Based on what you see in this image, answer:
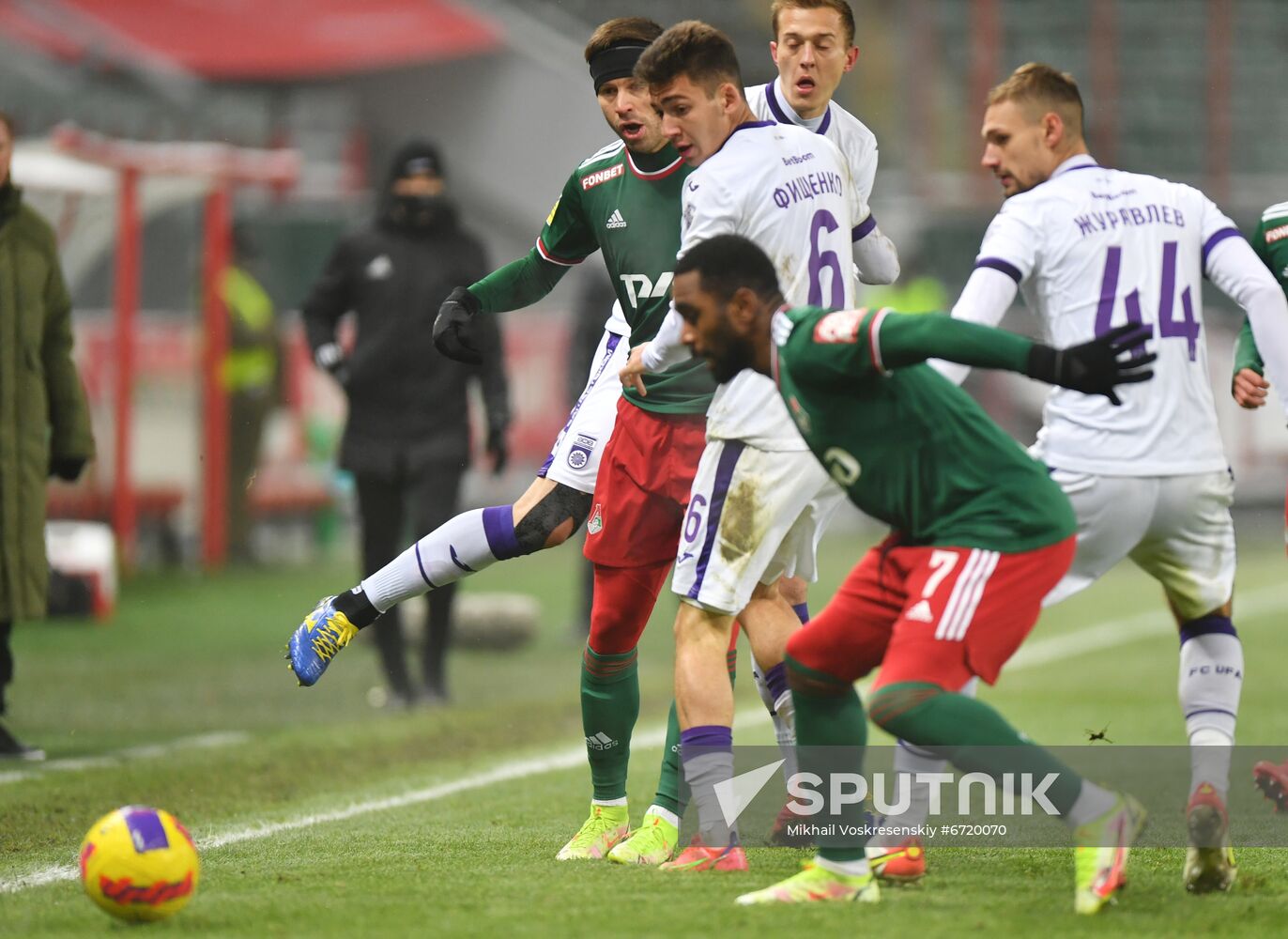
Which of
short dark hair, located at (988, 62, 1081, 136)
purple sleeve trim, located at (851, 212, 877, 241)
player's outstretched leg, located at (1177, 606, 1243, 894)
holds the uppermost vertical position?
short dark hair, located at (988, 62, 1081, 136)

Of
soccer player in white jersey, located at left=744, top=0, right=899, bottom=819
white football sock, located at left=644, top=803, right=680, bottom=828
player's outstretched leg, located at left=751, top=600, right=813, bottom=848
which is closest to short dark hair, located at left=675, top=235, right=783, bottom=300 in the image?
soccer player in white jersey, located at left=744, top=0, right=899, bottom=819

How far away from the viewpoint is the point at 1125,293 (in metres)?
5.13

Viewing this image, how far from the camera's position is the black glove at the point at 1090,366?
167 inches

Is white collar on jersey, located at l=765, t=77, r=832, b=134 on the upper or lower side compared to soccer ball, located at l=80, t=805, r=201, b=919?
upper

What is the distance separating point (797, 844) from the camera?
5.82m

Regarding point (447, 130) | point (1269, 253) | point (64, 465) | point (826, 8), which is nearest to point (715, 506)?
point (826, 8)

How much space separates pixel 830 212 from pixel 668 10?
20.2 meters

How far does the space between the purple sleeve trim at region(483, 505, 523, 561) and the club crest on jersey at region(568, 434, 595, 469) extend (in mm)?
273

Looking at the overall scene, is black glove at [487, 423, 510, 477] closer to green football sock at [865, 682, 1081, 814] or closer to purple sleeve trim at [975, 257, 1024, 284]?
purple sleeve trim at [975, 257, 1024, 284]

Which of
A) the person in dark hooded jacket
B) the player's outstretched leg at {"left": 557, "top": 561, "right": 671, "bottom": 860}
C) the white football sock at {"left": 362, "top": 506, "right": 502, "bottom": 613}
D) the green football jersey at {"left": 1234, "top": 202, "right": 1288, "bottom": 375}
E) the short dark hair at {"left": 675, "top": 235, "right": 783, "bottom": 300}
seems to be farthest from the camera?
the person in dark hooded jacket

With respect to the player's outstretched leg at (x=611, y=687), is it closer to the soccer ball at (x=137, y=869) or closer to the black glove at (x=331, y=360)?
the soccer ball at (x=137, y=869)

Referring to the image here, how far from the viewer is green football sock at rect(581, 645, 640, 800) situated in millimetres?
5820

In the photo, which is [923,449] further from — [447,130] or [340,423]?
[447,130]

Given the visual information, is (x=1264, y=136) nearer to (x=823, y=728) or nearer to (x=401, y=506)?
(x=401, y=506)
